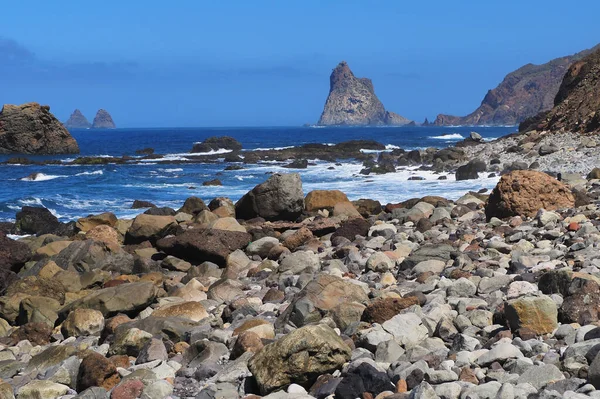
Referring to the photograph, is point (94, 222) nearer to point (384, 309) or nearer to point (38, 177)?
point (384, 309)

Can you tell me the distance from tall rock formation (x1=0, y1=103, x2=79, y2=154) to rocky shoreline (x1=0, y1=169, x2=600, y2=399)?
160 feet

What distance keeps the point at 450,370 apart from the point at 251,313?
10.0 ft

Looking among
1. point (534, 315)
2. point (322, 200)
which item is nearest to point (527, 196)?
point (322, 200)

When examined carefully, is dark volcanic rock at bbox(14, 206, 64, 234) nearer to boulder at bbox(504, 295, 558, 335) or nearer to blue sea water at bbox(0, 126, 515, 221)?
blue sea water at bbox(0, 126, 515, 221)

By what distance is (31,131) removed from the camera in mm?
58875

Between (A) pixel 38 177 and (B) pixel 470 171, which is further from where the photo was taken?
(A) pixel 38 177

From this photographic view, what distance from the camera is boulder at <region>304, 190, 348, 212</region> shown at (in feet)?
50.1

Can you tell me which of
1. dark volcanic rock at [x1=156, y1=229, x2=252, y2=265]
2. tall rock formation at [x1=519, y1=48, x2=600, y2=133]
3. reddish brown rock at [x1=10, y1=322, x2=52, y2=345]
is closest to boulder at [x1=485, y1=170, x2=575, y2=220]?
dark volcanic rock at [x1=156, y1=229, x2=252, y2=265]

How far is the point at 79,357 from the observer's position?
20.2 ft

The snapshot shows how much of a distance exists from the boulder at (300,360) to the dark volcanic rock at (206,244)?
6017 millimetres

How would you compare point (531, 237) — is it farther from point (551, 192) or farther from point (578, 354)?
point (578, 354)

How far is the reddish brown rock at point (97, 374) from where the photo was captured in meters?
5.63

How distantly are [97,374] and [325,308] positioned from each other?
85.0 inches

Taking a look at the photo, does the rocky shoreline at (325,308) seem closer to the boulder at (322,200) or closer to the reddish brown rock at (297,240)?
the reddish brown rock at (297,240)
